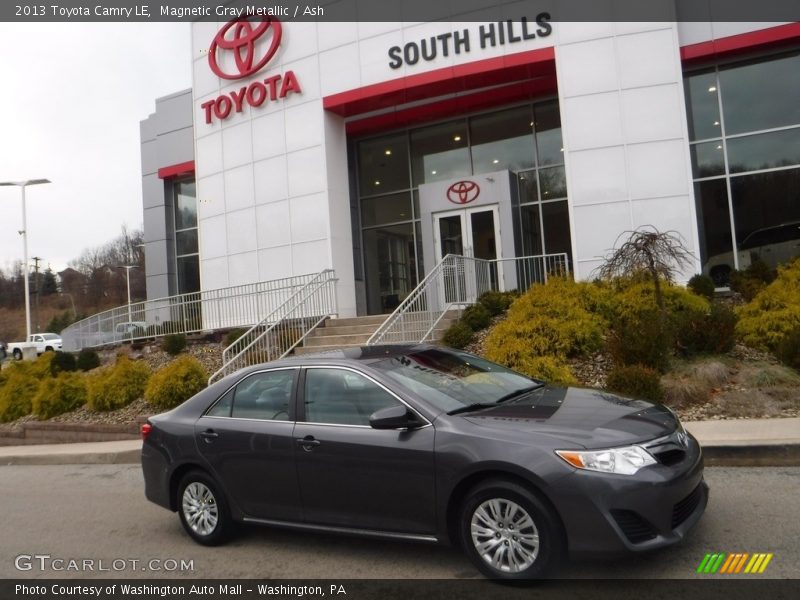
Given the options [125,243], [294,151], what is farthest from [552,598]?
[125,243]

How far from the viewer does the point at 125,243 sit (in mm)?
106125

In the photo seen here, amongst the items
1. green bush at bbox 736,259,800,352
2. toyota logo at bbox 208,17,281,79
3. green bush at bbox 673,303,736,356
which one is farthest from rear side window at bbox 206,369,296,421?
toyota logo at bbox 208,17,281,79

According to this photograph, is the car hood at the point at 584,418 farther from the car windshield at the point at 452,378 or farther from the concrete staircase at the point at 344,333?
the concrete staircase at the point at 344,333

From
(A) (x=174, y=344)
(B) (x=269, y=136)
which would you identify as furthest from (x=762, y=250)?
(A) (x=174, y=344)

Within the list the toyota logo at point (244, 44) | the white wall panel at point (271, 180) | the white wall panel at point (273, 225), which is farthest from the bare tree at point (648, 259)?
the toyota logo at point (244, 44)

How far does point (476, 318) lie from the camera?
12039 millimetres

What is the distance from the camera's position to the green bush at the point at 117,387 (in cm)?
1217

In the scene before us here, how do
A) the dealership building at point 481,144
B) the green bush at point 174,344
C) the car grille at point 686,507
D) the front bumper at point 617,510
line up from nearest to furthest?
the front bumper at point 617,510
the car grille at point 686,507
the dealership building at point 481,144
the green bush at point 174,344

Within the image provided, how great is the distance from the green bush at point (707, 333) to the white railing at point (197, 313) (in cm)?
903

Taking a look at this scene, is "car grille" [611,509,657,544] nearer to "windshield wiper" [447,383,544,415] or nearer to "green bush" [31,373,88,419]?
"windshield wiper" [447,383,544,415]

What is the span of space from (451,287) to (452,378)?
8.70 meters

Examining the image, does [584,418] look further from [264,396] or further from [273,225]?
[273,225]

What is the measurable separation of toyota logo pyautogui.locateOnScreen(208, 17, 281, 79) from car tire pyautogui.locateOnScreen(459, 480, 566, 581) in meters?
16.0

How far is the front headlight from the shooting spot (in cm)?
372
